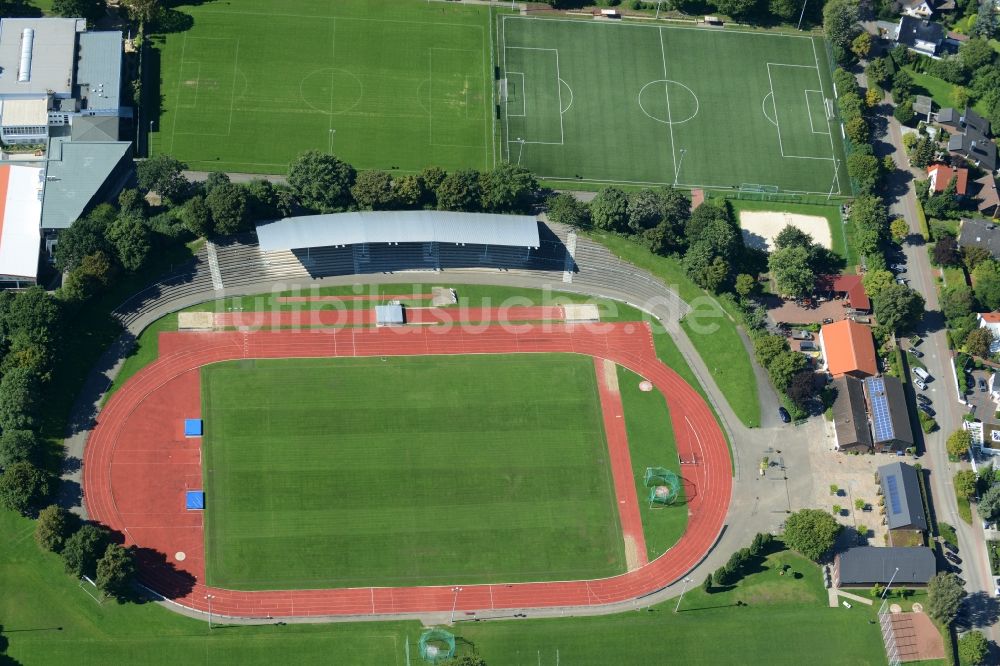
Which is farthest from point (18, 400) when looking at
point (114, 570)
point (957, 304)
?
point (957, 304)

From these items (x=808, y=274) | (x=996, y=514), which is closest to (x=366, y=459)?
(x=808, y=274)

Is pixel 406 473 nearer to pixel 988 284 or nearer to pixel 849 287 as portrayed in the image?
pixel 849 287

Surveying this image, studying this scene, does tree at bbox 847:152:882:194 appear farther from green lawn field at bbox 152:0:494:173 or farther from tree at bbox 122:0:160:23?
tree at bbox 122:0:160:23

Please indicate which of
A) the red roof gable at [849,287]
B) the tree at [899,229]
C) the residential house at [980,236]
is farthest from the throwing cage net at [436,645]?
the residential house at [980,236]

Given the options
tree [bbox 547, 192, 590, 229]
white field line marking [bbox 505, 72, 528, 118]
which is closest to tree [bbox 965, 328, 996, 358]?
tree [bbox 547, 192, 590, 229]

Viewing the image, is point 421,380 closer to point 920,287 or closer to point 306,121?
point 306,121

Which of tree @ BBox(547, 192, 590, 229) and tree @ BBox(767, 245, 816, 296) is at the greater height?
tree @ BBox(547, 192, 590, 229)
